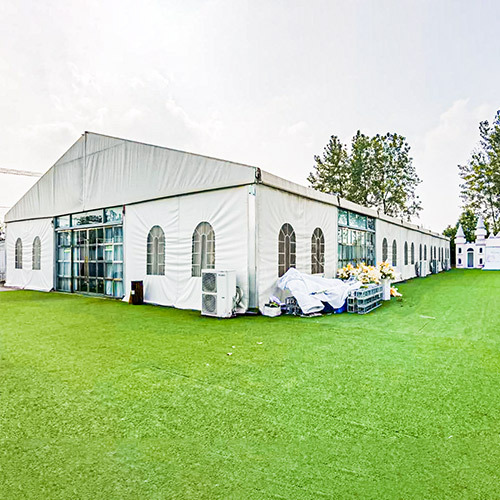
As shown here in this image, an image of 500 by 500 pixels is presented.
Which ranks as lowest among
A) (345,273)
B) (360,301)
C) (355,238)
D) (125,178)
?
(360,301)

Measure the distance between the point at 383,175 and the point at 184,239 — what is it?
1168 inches

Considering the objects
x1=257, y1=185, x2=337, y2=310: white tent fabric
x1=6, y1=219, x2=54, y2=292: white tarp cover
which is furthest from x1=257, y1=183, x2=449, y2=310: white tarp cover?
x1=6, y1=219, x2=54, y2=292: white tarp cover

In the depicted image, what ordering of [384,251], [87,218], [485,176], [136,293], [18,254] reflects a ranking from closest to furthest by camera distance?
[136,293]
[87,218]
[18,254]
[384,251]
[485,176]

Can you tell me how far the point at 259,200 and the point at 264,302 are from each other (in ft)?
6.94

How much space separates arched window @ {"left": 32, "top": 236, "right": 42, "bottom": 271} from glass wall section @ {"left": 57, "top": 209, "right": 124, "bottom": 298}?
1192 mm

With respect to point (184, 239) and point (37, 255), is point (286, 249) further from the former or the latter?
point (37, 255)

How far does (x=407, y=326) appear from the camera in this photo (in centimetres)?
603

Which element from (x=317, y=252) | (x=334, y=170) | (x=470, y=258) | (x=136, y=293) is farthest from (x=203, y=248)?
(x=470, y=258)

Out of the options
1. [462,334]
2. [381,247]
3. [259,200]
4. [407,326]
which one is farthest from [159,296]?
[381,247]

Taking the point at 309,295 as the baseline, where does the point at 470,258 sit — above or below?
above

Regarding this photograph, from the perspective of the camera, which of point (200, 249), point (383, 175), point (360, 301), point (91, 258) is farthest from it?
point (383, 175)

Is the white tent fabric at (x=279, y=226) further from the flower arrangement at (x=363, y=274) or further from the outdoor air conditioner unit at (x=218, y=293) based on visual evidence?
the outdoor air conditioner unit at (x=218, y=293)

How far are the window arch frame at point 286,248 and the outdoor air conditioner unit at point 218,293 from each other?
1.49 metres

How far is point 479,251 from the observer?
119ft
